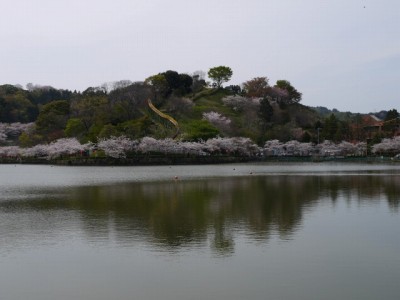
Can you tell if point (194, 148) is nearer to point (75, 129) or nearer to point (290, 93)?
point (75, 129)

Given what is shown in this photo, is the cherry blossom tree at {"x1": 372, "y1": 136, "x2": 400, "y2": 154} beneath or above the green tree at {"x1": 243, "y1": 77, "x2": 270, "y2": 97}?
beneath

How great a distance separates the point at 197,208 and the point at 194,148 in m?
43.9

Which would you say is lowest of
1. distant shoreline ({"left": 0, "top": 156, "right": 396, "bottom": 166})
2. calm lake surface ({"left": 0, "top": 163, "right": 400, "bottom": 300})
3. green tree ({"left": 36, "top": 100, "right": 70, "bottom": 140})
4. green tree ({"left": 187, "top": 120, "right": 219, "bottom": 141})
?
calm lake surface ({"left": 0, "top": 163, "right": 400, "bottom": 300})

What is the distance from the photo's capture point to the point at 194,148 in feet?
200

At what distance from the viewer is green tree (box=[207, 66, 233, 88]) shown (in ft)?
331

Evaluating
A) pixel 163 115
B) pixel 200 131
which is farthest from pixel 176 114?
pixel 200 131

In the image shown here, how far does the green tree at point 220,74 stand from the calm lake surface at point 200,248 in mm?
82821

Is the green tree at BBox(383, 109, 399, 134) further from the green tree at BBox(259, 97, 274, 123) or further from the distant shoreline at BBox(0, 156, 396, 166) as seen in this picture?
the green tree at BBox(259, 97, 274, 123)

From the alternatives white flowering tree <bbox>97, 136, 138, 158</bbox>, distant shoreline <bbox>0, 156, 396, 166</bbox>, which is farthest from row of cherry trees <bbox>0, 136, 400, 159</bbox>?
distant shoreline <bbox>0, 156, 396, 166</bbox>

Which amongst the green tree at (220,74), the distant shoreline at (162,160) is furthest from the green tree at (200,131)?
the green tree at (220,74)

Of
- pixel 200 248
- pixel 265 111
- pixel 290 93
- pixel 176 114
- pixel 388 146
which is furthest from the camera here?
pixel 290 93

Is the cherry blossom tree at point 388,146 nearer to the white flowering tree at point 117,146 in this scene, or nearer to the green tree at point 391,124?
the green tree at point 391,124

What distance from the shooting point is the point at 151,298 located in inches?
301

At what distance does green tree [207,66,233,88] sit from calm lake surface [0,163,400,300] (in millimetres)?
82821
